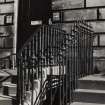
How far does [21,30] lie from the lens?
12.0 m

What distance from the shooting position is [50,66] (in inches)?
304

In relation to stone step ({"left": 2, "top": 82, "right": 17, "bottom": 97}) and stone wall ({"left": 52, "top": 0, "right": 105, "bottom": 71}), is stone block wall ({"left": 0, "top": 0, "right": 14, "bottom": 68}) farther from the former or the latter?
stone step ({"left": 2, "top": 82, "right": 17, "bottom": 97})

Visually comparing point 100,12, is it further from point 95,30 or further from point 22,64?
point 22,64

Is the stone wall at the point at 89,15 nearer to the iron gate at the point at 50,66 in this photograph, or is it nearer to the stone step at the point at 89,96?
the iron gate at the point at 50,66

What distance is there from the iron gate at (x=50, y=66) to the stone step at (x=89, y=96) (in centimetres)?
14

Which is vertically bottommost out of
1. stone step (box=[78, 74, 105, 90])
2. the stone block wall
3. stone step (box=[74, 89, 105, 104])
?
stone step (box=[74, 89, 105, 104])

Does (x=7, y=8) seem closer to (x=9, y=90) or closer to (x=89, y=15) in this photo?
(x=89, y=15)

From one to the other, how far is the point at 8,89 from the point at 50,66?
1203 mm

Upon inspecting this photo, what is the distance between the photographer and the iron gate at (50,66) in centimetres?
709

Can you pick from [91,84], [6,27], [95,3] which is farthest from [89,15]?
[91,84]

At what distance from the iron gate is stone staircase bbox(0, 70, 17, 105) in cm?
40

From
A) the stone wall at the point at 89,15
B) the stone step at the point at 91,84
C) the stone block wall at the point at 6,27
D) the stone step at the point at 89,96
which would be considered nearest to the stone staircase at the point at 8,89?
the stone step at the point at 89,96

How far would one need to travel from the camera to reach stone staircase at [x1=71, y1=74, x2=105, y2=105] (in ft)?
23.4

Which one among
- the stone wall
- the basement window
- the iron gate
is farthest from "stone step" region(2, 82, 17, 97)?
the basement window
